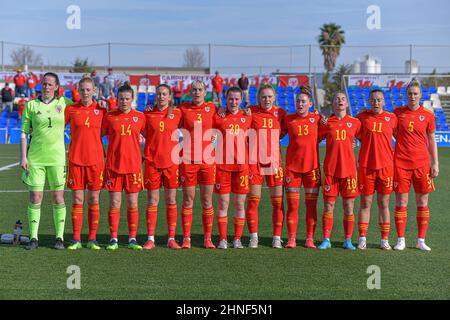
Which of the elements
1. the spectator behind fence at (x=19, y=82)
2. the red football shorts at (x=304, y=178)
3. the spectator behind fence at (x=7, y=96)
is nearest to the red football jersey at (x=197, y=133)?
the red football shorts at (x=304, y=178)

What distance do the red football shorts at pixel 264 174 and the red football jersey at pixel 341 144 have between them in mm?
541

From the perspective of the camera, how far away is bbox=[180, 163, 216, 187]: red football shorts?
7.29m

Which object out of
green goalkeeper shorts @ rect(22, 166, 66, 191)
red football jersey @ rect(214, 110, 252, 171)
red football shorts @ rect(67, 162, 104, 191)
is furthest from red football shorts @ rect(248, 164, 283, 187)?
green goalkeeper shorts @ rect(22, 166, 66, 191)

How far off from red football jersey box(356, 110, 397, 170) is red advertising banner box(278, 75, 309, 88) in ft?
69.1

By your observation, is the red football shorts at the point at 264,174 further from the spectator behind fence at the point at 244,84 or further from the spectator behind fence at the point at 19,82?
the spectator behind fence at the point at 19,82

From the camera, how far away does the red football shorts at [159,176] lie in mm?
7258

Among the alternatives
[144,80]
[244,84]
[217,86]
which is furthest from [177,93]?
[244,84]

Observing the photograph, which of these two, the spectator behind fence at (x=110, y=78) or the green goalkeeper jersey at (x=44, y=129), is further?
the spectator behind fence at (x=110, y=78)

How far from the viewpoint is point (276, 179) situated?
7406mm

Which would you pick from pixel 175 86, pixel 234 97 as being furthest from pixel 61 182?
pixel 175 86

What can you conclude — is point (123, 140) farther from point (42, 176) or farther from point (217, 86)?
point (217, 86)

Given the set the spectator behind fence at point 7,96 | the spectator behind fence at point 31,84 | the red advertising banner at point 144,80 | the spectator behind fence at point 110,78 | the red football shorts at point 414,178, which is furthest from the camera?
the red advertising banner at point 144,80
